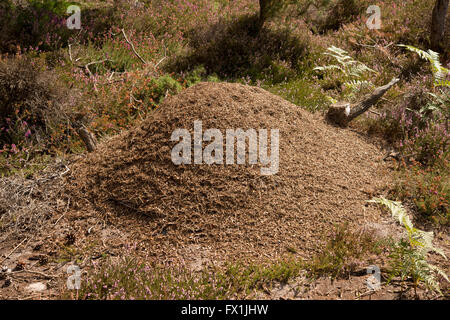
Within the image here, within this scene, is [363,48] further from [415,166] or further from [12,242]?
[12,242]

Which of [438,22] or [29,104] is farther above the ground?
[438,22]

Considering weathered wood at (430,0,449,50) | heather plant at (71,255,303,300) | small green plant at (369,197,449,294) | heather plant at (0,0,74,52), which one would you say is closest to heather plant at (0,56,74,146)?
heather plant at (0,0,74,52)

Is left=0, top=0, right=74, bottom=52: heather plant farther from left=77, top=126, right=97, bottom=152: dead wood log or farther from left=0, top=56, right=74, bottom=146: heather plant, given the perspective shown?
left=77, top=126, right=97, bottom=152: dead wood log

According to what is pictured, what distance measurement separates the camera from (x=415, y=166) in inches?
194

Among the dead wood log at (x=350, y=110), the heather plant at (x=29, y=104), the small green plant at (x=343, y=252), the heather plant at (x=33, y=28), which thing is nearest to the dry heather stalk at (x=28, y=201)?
the heather plant at (x=29, y=104)

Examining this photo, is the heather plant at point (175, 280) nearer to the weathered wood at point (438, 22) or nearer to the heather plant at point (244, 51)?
the heather plant at point (244, 51)

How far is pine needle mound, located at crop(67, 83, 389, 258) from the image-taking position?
3768mm

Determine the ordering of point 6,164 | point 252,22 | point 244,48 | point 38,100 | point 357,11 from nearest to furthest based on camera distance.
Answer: point 6,164 < point 38,100 < point 244,48 < point 252,22 < point 357,11

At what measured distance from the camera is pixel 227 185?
398 centimetres

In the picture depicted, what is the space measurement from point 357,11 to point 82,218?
27.5ft

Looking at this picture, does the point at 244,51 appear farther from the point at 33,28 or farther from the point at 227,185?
the point at 227,185

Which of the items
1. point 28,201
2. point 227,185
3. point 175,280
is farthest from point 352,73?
point 28,201

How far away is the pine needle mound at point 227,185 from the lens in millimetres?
3768
